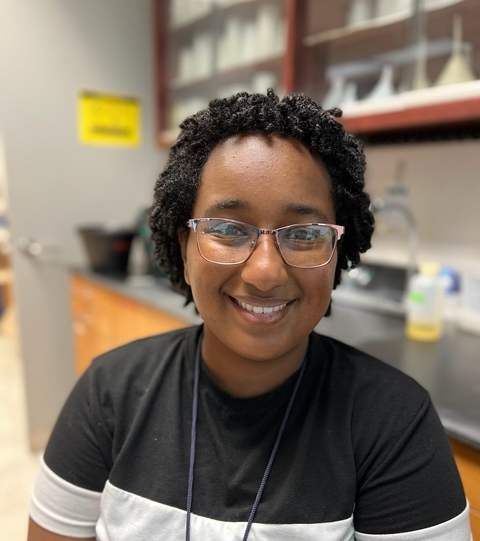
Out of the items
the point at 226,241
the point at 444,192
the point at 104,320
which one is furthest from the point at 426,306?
the point at 104,320

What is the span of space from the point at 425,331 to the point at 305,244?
870mm

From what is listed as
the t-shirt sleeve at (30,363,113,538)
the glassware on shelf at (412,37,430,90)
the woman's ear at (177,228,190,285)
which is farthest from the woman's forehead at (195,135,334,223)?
the glassware on shelf at (412,37,430,90)

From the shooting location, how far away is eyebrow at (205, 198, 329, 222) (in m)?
0.66

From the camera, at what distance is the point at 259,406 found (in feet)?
2.39

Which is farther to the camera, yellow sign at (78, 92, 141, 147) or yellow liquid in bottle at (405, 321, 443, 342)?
yellow sign at (78, 92, 141, 147)

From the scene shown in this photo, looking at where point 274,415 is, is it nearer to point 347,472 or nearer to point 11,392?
point 347,472

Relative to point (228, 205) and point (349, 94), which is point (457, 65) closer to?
point (349, 94)

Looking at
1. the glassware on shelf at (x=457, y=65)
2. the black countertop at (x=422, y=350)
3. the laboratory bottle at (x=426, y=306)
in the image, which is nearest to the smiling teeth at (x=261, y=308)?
the black countertop at (x=422, y=350)

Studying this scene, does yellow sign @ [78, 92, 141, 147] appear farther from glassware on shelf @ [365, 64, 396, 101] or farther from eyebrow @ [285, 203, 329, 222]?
eyebrow @ [285, 203, 329, 222]

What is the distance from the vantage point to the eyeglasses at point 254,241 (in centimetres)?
66

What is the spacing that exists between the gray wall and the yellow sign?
39 mm

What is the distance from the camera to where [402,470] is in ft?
2.11

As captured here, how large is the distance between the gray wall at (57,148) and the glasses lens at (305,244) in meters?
1.85

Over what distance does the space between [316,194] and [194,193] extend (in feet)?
0.66
